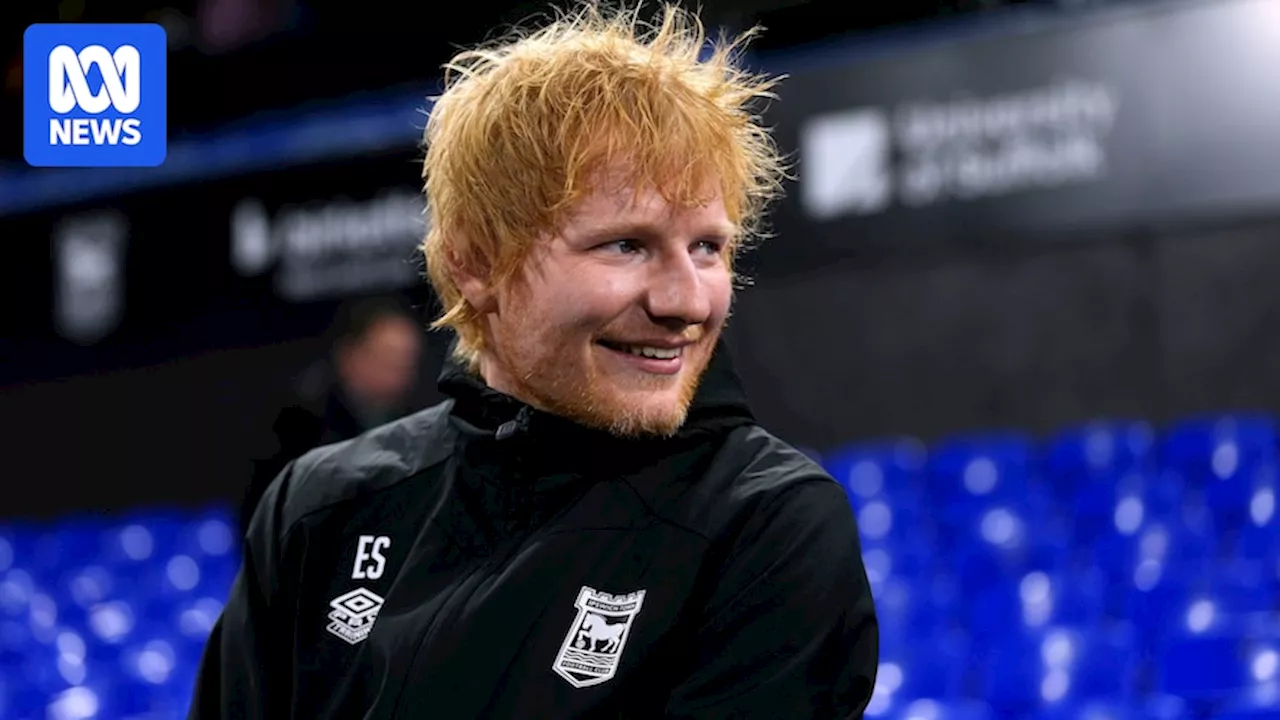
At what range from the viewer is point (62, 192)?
8281mm

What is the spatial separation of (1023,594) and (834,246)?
2.08 metres

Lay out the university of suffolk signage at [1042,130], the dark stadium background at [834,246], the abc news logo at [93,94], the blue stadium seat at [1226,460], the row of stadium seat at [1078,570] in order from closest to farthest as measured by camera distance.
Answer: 1. the abc news logo at [93,94]
2. the row of stadium seat at [1078,570]
3. the blue stadium seat at [1226,460]
4. the university of suffolk signage at [1042,130]
5. the dark stadium background at [834,246]

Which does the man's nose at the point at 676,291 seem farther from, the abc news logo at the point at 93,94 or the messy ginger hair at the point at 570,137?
the abc news logo at the point at 93,94

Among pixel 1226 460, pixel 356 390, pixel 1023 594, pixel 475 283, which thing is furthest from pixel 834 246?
pixel 475 283

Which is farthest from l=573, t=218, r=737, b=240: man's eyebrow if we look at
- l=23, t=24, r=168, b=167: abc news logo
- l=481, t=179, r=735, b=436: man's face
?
l=23, t=24, r=168, b=167: abc news logo

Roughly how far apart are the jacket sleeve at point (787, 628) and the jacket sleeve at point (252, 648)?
37 cm

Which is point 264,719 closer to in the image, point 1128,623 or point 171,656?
point 1128,623

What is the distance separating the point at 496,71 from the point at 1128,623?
317 centimetres

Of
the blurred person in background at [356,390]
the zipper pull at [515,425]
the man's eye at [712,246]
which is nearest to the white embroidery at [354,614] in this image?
the zipper pull at [515,425]

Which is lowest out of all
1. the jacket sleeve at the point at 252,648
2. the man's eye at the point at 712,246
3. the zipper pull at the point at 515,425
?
the jacket sleeve at the point at 252,648

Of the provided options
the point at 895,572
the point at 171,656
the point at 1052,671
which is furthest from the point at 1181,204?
the point at 171,656

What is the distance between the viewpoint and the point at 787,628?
1243 mm

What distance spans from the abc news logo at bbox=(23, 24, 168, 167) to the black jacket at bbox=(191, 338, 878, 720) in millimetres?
1320

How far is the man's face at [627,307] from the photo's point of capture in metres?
1.30
